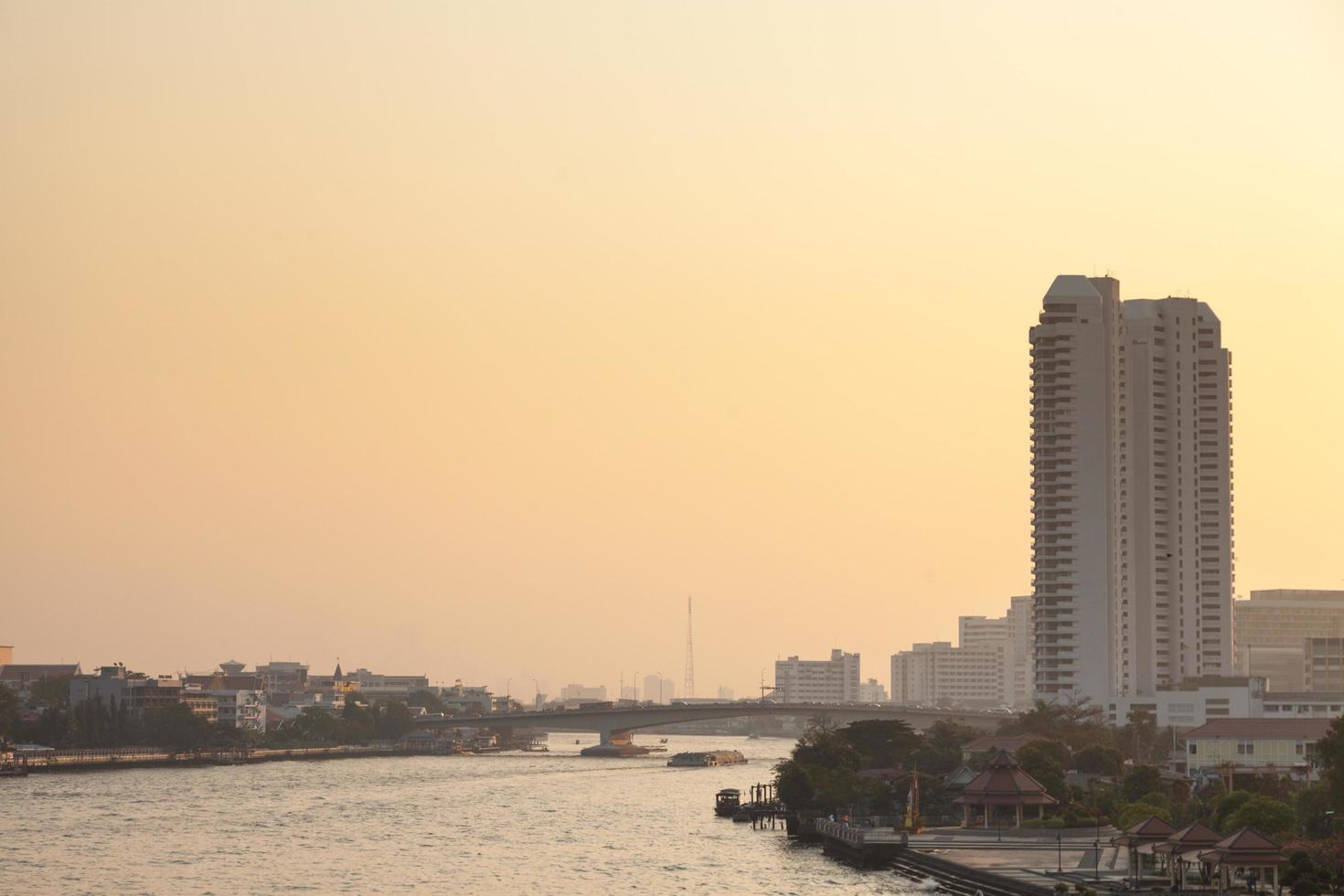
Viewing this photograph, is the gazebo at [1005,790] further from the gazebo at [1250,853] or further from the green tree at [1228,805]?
the gazebo at [1250,853]

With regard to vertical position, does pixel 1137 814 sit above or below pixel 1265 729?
below

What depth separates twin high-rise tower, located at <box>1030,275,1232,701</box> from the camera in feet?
586

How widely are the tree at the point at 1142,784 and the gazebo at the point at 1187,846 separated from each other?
3263 cm

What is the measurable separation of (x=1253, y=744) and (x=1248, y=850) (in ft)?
205

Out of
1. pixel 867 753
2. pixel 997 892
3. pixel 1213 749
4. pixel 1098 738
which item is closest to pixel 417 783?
pixel 867 753

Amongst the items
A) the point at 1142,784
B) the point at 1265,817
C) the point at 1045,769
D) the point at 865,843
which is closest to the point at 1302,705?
the point at 1045,769

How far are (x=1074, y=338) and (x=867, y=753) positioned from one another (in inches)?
2311

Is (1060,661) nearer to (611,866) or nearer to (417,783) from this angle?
(417,783)

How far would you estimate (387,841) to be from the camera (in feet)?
340

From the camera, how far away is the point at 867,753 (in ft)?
448

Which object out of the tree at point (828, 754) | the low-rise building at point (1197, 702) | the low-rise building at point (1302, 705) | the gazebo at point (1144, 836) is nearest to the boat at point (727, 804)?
the tree at point (828, 754)

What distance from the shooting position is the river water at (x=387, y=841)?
8450 centimetres

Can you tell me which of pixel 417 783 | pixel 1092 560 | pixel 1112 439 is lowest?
pixel 417 783

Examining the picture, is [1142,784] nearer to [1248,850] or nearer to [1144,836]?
[1144,836]
